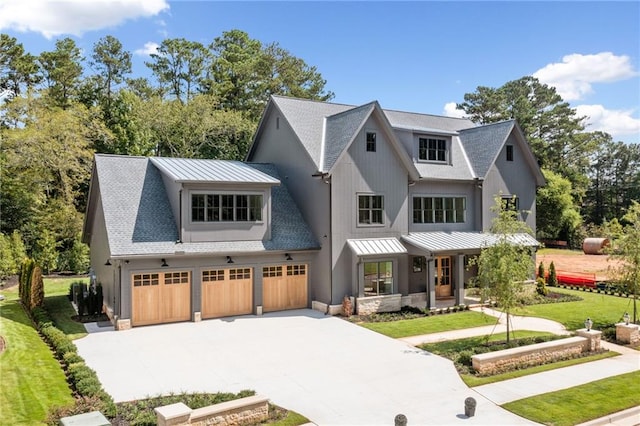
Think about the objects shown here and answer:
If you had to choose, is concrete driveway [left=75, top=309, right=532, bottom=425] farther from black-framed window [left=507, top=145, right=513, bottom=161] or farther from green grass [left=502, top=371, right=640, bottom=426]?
black-framed window [left=507, top=145, right=513, bottom=161]

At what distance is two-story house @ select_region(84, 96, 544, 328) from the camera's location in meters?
19.8

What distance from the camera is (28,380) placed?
12180 millimetres

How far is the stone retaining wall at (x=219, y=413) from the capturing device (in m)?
9.38

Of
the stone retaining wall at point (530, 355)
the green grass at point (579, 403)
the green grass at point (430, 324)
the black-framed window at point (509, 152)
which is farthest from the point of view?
the black-framed window at point (509, 152)

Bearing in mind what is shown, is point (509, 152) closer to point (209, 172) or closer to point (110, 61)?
point (209, 172)

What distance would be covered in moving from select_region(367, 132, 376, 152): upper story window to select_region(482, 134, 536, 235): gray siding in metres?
7.80

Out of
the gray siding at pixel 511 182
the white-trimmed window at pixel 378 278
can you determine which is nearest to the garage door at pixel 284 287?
the white-trimmed window at pixel 378 278

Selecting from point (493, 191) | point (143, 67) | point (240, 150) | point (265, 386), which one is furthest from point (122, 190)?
point (143, 67)

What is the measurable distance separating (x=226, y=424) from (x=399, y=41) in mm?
18131

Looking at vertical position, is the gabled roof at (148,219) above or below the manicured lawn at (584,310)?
above

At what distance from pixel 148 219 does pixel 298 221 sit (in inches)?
276

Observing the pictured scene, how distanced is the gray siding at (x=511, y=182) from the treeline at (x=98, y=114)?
2399 cm

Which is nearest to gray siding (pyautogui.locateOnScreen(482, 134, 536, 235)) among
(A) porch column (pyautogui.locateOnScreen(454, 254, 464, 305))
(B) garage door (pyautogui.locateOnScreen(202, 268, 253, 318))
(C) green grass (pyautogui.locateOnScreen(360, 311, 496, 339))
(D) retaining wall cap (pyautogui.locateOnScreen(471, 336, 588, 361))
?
(A) porch column (pyautogui.locateOnScreen(454, 254, 464, 305))

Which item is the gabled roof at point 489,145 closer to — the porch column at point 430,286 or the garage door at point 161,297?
the porch column at point 430,286
